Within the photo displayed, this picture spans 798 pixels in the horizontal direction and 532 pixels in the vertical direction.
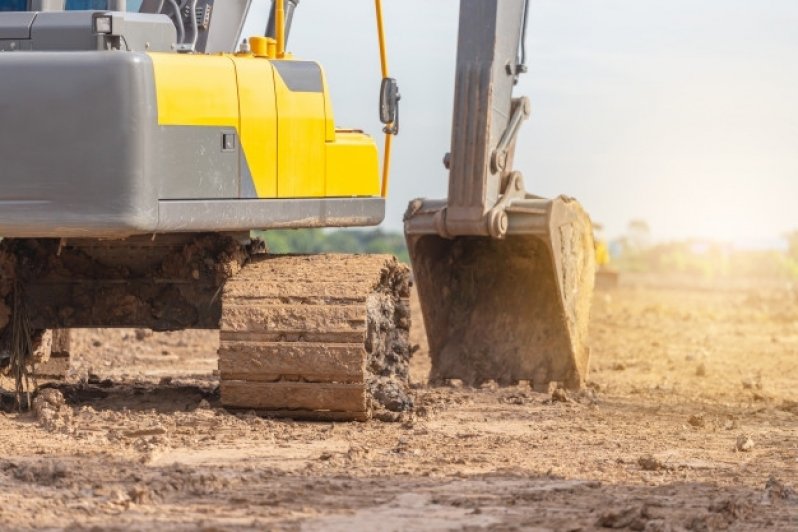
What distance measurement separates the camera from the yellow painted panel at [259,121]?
7910 millimetres

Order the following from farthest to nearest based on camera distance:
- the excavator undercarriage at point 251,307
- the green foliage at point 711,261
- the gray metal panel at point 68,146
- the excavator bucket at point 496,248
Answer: the green foliage at point 711,261 < the excavator bucket at point 496,248 < the excavator undercarriage at point 251,307 < the gray metal panel at point 68,146

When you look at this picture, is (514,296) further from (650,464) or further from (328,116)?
(650,464)

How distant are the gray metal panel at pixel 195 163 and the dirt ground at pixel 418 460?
1127 millimetres

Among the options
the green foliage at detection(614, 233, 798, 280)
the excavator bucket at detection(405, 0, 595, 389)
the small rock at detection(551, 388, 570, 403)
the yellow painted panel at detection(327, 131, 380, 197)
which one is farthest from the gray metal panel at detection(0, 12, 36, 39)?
the green foliage at detection(614, 233, 798, 280)

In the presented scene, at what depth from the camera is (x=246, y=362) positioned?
774 centimetres

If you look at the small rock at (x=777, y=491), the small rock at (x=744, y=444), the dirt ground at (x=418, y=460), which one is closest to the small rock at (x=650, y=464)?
the dirt ground at (x=418, y=460)

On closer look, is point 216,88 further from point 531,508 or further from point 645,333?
point 645,333

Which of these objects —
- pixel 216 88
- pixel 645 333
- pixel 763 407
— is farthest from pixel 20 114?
pixel 645 333

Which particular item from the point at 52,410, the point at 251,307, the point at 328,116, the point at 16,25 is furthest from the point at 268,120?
the point at 52,410

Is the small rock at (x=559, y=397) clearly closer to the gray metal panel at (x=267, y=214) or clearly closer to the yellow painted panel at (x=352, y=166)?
the gray metal panel at (x=267, y=214)

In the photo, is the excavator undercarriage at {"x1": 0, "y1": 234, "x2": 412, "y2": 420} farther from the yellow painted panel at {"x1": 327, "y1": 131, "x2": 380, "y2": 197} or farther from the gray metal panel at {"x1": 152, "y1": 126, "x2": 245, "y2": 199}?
the gray metal panel at {"x1": 152, "y1": 126, "x2": 245, "y2": 199}

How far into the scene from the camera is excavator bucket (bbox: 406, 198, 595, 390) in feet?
33.4

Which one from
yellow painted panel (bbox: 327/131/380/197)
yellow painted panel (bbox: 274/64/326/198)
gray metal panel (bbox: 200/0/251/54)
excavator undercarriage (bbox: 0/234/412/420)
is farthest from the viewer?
gray metal panel (bbox: 200/0/251/54)

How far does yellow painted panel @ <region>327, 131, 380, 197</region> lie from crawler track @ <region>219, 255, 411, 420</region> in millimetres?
625
